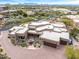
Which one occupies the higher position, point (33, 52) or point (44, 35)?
point (44, 35)

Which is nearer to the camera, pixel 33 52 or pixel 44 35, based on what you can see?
pixel 33 52

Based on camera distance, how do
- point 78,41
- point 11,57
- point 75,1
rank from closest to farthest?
point 11,57 < point 78,41 < point 75,1

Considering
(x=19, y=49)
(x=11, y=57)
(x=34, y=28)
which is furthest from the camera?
(x=34, y=28)

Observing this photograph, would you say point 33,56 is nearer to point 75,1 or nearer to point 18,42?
point 18,42

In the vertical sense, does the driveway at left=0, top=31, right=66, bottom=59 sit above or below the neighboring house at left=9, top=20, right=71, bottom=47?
below

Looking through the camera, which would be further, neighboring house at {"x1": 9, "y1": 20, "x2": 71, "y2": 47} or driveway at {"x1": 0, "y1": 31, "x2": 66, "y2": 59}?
neighboring house at {"x1": 9, "y1": 20, "x2": 71, "y2": 47}

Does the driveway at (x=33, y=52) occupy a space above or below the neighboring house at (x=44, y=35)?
below

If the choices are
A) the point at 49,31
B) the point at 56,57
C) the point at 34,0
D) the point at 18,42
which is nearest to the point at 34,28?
the point at 49,31

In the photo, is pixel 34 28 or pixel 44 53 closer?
pixel 44 53
